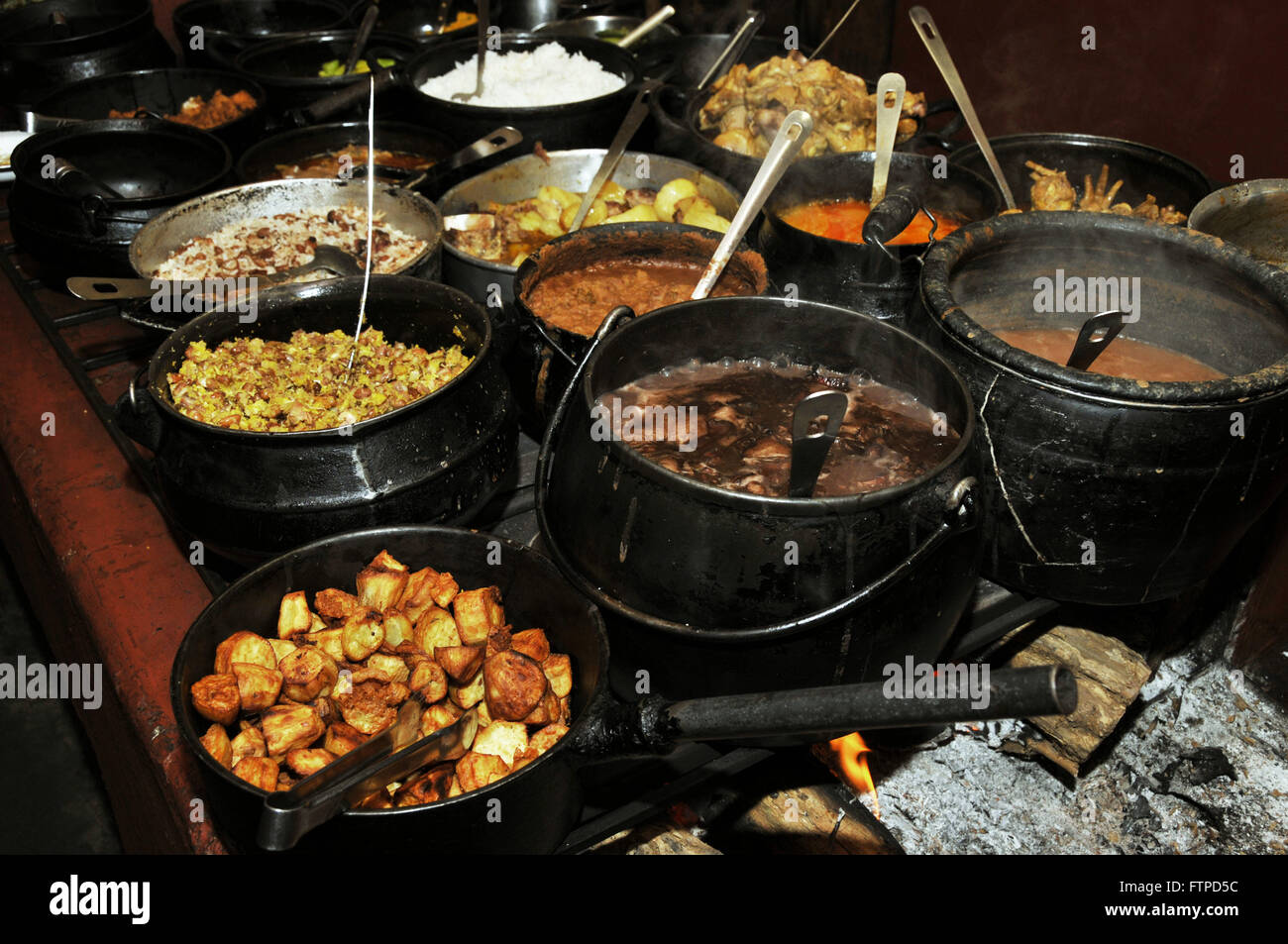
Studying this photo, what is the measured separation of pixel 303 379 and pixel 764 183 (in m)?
1.11

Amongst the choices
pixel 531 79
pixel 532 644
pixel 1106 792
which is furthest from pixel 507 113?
pixel 1106 792

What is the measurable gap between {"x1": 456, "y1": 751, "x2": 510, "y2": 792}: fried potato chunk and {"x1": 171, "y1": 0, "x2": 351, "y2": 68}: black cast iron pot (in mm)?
3873

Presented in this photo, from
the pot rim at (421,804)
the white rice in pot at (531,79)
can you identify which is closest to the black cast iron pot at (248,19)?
the white rice in pot at (531,79)

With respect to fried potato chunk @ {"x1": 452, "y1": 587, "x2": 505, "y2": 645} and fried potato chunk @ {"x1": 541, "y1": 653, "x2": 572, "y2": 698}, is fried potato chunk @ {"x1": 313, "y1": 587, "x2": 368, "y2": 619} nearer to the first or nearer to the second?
fried potato chunk @ {"x1": 452, "y1": 587, "x2": 505, "y2": 645}

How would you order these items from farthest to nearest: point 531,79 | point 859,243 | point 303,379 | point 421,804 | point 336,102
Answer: point 531,79 < point 336,102 < point 859,243 < point 303,379 < point 421,804

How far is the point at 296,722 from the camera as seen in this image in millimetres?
1593

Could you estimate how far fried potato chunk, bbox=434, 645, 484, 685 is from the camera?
5.49ft

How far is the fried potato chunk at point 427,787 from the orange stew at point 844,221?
73.6 inches

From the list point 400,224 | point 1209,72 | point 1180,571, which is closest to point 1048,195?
point 1209,72

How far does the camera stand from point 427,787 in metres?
1.53

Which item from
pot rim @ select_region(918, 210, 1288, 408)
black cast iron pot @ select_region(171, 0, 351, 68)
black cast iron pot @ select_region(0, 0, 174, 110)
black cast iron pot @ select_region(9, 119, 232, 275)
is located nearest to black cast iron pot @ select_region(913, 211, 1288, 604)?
pot rim @ select_region(918, 210, 1288, 408)

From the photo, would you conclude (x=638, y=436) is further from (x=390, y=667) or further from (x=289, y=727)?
(x=289, y=727)

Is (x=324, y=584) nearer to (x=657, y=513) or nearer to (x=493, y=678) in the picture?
(x=493, y=678)

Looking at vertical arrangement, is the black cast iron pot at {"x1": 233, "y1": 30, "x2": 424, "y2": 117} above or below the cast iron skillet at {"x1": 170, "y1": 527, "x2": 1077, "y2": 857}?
above
